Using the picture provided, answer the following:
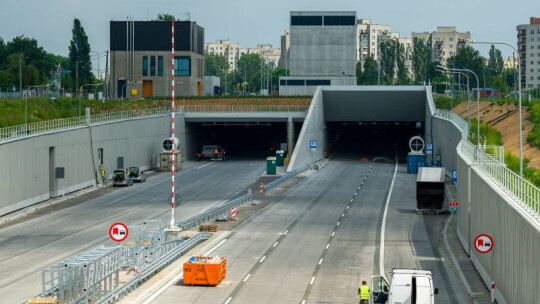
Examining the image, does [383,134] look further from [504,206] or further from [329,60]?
[504,206]

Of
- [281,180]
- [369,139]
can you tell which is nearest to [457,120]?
[281,180]

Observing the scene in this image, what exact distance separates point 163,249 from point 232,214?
15.4 metres

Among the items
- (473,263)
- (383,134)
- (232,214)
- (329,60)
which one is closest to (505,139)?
(232,214)

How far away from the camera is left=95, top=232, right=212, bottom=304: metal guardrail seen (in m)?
36.3

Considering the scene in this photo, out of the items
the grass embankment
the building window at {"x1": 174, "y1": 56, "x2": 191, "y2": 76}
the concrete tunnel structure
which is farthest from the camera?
the building window at {"x1": 174, "y1": 56, "x2": 191, "y2": 76}

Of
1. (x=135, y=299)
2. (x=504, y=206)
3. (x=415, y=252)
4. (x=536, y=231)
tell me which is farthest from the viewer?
(x=415, y=252)

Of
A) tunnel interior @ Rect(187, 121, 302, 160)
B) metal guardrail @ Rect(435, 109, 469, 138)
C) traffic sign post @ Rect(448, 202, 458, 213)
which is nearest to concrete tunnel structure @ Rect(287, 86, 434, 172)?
metal guardrail @ Rect(435, 109, 469, 138)

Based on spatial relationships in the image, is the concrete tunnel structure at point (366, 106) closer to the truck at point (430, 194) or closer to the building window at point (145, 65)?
the building window at point (145, 65)

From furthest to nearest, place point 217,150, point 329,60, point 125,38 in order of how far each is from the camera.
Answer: point 329,60, point 125,38, point 217,150

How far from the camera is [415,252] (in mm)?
50719

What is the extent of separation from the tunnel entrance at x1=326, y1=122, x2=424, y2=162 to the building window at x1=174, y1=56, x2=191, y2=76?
86.6 feet

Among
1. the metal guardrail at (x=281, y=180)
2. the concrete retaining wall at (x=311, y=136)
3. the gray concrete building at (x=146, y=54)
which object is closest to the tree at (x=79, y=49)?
the gray concrete building at (x=146, y=54)

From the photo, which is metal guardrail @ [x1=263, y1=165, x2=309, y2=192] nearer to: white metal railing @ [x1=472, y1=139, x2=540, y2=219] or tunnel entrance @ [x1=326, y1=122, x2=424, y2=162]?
tunnel entrance @ [x1=326, y1=122, x2=424, y2=162]

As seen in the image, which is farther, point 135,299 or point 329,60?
point 329,60
